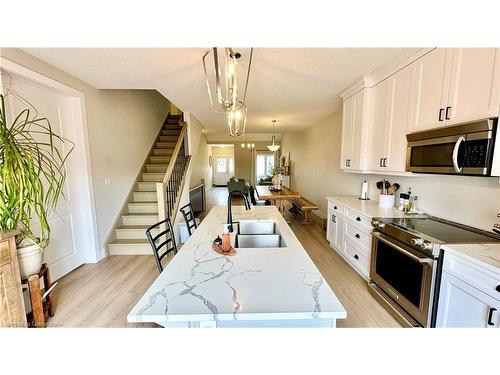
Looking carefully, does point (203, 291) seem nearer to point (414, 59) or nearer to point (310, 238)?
point (414, 59)

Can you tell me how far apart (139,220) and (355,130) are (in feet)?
12.7

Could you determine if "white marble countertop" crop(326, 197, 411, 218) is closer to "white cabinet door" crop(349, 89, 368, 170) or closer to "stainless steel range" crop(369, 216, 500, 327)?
"stainless steel range" crop(369, 216, 500, 327)

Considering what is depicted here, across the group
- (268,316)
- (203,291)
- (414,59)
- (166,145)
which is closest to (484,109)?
(414,59)

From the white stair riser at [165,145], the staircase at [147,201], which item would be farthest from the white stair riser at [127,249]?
the white stair riser at [165,145]

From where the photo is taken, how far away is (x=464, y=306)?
1399mm

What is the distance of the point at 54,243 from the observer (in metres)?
2.68

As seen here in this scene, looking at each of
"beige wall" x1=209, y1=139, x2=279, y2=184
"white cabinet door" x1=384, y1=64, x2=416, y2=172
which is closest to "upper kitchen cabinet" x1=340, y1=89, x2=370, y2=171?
"white cabinet door" x1=384, y1=64, x2=416, y2=172

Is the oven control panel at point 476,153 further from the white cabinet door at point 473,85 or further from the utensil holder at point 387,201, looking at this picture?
the utensil holder at point 387,201

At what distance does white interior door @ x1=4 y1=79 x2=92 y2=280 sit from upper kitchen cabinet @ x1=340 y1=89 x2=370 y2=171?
12.7 feet

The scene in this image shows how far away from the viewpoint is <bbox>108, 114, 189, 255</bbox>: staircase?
11.3 ft

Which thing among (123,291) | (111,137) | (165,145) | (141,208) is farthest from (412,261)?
(165,145)

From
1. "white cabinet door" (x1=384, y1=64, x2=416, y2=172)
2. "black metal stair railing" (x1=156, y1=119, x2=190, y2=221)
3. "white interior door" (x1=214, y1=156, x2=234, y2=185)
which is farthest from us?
"white interior door" (x1=214, y1=156, x2=234, y2=185)

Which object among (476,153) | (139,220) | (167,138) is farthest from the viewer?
(167,138)

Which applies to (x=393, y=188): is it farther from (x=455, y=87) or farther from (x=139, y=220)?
(x=139, y=220)
